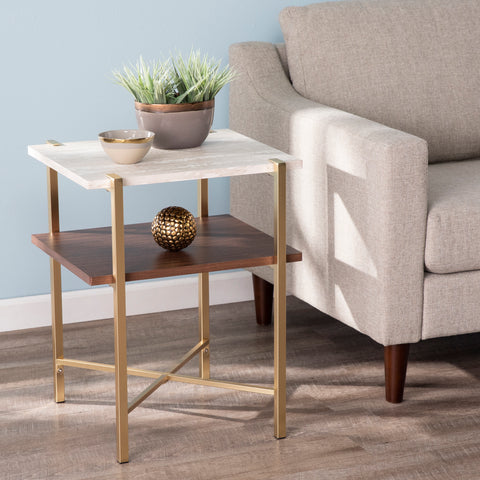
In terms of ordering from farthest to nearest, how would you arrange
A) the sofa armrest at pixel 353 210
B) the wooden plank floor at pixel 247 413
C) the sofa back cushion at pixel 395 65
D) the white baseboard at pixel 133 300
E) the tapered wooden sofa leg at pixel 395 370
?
1. the white baseboard at pixel 133 300
2. the sofa back cushion at pixel 395 65
3. the tapered wooden sofa leg at pixel 395 370
4. the sofa armrest at pixel 353 210
5. the wooden plank floor at pixel 247 413

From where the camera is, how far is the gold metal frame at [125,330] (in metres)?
1.62

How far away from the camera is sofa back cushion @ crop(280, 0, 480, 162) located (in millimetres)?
2299

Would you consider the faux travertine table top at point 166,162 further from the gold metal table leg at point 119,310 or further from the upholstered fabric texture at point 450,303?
the upholstered fabric texture at point 450,303

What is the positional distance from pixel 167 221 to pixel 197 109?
228 mm

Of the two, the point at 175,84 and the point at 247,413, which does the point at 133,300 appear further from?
the point at 175,84

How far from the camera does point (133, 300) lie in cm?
254

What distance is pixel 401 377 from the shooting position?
195 cm

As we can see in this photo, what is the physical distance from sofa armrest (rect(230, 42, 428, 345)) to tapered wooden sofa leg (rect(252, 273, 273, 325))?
211mm

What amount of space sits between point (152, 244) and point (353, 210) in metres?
0.43

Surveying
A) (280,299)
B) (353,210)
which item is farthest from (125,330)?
(353,210)

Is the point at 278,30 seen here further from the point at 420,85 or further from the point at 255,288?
the point at 255,288

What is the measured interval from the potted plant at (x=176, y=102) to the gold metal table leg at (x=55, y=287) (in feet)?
0.80

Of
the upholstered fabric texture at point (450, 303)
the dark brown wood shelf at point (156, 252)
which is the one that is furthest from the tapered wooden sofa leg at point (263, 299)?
the upholstered fabric texture at point (450, 303)

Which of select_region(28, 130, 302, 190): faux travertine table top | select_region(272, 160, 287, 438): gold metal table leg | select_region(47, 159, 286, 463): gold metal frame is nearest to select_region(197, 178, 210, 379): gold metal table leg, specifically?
select_region(47, 159, 286, 463): gold metal frame
